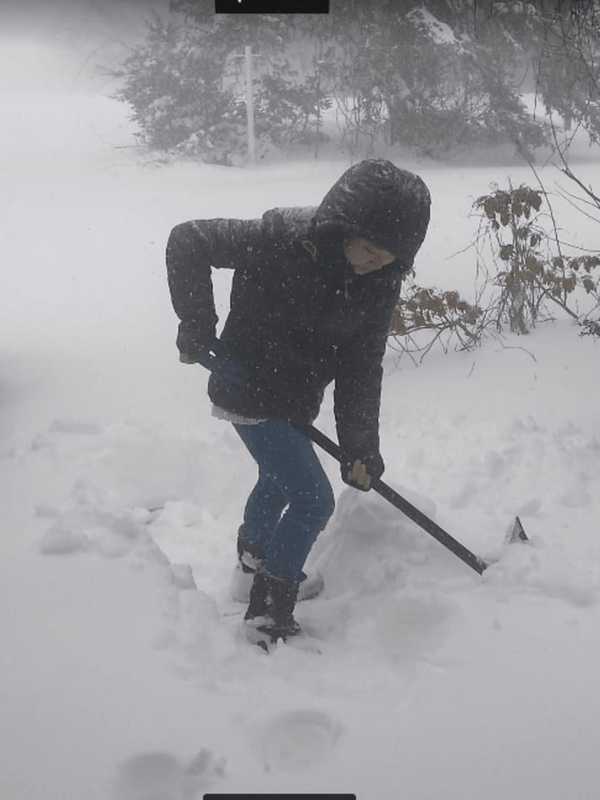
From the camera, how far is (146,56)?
3340 millimetres

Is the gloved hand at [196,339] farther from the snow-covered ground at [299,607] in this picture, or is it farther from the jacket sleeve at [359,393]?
the snow-covered ground at [299,607]

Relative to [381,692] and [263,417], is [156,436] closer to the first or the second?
[263,417]

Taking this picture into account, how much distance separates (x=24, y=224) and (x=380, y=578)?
4399mm

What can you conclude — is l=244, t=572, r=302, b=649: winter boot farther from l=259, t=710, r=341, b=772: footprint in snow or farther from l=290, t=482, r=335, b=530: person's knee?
l=259, t=710, r=341, b=772: footprint in snow

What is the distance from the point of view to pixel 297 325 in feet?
5.92

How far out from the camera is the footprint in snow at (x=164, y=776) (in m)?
1.29

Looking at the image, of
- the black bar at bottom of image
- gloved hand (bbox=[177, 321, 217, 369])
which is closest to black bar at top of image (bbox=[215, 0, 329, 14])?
gloved hand (bbox=[177, 321, 217, 369])

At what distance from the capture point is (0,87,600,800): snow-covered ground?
1.40 meters

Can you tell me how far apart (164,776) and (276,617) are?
0.70m

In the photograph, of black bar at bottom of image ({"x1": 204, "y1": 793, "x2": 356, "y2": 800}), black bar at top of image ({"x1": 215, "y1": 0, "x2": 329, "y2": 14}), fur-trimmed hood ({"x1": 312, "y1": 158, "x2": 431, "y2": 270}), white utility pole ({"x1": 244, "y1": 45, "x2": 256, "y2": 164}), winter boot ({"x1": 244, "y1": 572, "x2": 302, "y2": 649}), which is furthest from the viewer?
white utility pole ({"x1": 244, "y1": 45, "x2": 256, "y2": 164})

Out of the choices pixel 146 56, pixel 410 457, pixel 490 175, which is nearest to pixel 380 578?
pixel 410 457

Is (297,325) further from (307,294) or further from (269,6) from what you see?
(269,6)

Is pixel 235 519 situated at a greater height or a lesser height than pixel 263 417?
lesser

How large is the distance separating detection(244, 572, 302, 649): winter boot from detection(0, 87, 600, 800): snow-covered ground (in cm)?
8
